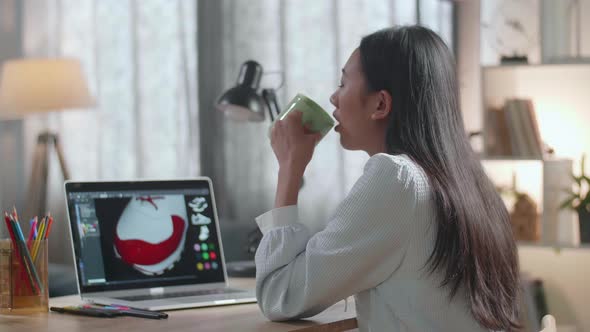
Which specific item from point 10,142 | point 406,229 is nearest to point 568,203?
point 406,229

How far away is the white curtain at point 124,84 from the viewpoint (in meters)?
4.39

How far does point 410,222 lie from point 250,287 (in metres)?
0.63

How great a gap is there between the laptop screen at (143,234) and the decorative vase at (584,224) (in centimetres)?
168

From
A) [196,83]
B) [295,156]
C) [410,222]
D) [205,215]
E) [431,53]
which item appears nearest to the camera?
[410,222]

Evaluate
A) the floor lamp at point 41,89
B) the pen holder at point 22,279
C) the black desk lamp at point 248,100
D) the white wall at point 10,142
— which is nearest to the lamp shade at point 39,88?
the floor lamp at point 41,89

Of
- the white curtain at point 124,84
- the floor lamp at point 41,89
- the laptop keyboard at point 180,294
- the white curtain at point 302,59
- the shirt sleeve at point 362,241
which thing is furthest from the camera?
the white curtain at point 124,84

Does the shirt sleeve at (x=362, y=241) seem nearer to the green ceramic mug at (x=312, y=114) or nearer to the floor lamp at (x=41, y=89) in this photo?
the green ceramic mug at (x=312, y=114)

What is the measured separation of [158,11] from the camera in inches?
174

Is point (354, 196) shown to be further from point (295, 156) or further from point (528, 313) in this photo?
point (528, 313)

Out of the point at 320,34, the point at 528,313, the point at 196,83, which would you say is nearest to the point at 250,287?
the point at 528,313

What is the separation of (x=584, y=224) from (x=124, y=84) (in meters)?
2.39

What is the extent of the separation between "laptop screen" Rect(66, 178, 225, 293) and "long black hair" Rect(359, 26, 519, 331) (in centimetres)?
56

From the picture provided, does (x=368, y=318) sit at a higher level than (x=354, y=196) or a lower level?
lower

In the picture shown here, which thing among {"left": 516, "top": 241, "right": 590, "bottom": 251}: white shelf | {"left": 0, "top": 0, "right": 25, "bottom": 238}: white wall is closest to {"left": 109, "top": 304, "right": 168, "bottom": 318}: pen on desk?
{"left": 516, "top": 241, "right": 590, "bottom": 251}: white shelf
